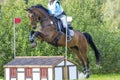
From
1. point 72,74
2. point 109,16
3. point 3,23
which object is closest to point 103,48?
point 109,16

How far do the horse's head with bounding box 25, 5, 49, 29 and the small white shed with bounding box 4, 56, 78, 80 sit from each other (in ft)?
4.54

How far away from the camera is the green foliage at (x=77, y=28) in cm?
2445

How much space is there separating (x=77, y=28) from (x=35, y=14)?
1256cm

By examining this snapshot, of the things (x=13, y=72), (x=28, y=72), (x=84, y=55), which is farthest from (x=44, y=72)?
(x=84, y=55)

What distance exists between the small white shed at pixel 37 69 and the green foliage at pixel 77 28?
9.32 m

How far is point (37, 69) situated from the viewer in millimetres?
13172

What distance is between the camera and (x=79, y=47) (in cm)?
1346

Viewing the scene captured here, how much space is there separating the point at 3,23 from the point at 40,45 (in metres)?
2.35

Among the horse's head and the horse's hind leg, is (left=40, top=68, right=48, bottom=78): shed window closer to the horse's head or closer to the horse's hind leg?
the horse's hind leg

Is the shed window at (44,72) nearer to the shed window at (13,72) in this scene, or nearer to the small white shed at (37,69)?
the small white shed at (37,69)

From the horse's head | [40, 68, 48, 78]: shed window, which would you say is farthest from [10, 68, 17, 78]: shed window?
the horse's head

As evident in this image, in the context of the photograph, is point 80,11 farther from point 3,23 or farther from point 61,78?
point 61,78

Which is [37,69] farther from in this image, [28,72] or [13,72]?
[13,72]

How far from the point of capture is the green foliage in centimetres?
2445
